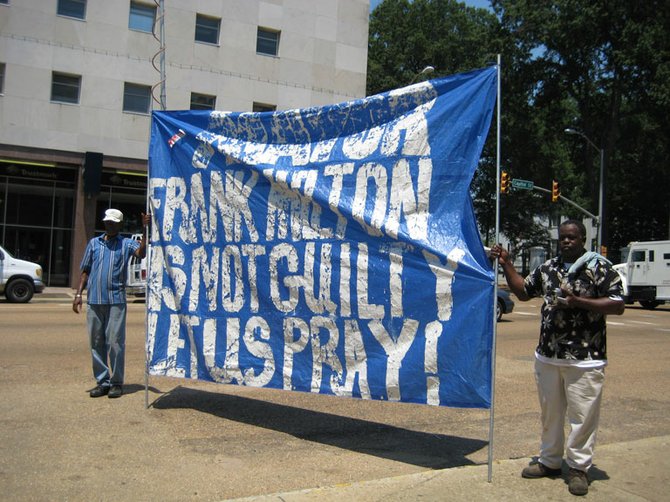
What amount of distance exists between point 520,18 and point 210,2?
20.4 m

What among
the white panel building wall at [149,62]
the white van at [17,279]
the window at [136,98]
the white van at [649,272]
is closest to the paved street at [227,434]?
the white van at [17,279]

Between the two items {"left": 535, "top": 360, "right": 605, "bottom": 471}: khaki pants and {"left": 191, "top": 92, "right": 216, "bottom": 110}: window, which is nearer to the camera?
{"left": 535, "top": 360, "right": 605, "bottom": 471}: khaki pants

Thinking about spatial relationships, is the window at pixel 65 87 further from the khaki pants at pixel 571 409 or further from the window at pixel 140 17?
the khaki pants at pixel 571 409

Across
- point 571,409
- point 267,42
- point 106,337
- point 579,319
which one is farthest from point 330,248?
point 267,42

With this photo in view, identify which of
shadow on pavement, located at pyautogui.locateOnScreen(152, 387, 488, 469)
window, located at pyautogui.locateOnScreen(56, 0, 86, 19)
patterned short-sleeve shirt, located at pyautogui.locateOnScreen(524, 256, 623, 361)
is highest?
window, located at pyautogui.locateOnScreen(56, 0, 86, 19)

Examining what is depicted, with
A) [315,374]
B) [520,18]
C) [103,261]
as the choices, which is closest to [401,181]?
[315,374]

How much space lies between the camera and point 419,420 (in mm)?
6145

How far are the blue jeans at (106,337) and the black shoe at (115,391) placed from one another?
0.05 meters

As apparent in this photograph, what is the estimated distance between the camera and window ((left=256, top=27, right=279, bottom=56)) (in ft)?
88.3

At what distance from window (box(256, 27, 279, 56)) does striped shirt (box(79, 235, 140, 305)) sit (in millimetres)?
21997

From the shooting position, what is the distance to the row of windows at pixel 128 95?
78.3 ft

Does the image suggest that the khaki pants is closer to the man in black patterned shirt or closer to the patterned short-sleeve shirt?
the man in black patterned shirt

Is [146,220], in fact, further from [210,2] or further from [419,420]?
[210,2]

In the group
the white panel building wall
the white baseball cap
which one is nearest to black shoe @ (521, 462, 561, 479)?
the white baseball cap
